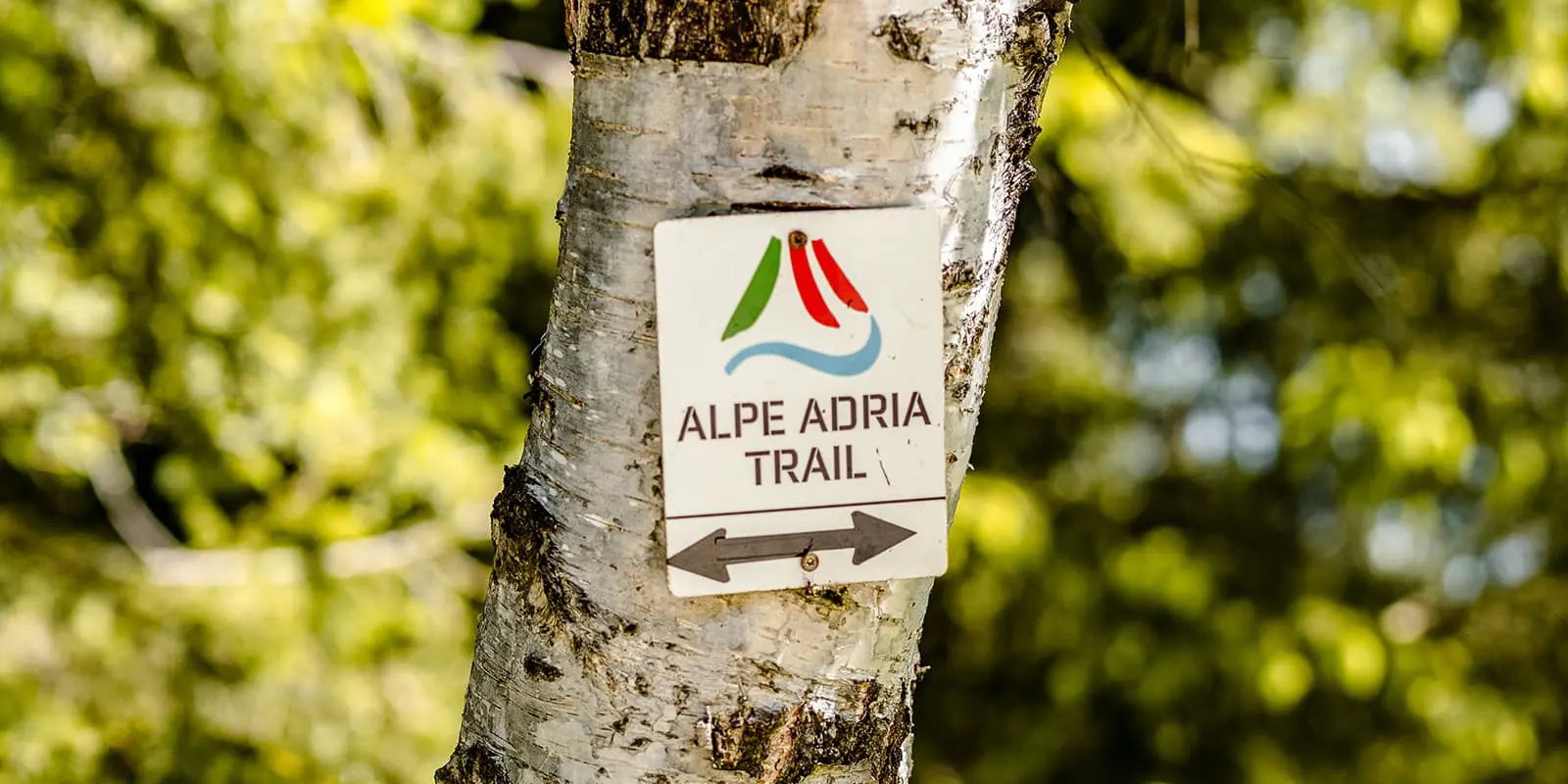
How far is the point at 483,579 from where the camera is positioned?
2807 millimetres

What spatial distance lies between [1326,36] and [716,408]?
2748 millimetres

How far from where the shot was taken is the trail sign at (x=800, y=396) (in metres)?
0.69

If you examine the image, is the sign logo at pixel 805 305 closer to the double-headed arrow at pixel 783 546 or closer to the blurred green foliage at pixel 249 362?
the double-headed arrow at pixel 783 546

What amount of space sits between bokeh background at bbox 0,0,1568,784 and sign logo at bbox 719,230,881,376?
661 millimetres

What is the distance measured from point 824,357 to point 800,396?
25mm

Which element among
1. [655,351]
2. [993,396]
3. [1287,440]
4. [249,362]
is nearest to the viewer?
[655,351]

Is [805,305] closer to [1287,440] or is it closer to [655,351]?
[655,351]

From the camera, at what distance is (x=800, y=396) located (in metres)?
0.71

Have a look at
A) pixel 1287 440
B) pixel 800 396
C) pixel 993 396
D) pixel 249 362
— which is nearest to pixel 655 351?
pixel 800 396

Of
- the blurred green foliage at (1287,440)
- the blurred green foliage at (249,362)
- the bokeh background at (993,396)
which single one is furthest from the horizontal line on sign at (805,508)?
the blurred green foliage at (1287,440)

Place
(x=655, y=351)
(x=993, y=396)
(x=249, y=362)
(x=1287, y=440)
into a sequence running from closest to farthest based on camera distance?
(x=655, y=351) → (x=249, y=362) → (x=1287, y=440) → (x=993, y=396)

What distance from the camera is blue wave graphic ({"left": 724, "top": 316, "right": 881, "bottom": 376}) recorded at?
71cm

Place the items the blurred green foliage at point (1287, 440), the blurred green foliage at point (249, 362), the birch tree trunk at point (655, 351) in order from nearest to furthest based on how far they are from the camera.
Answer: the birch tree trunk at point (655, 351) → the blurred green foliage at point (249, 362) → the blurred green foliage at point (1287, 440)

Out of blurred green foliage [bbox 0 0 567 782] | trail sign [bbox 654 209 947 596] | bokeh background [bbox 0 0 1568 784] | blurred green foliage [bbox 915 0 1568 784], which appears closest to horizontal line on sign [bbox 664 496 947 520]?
trail sign [bbox 654 209 947 596]
